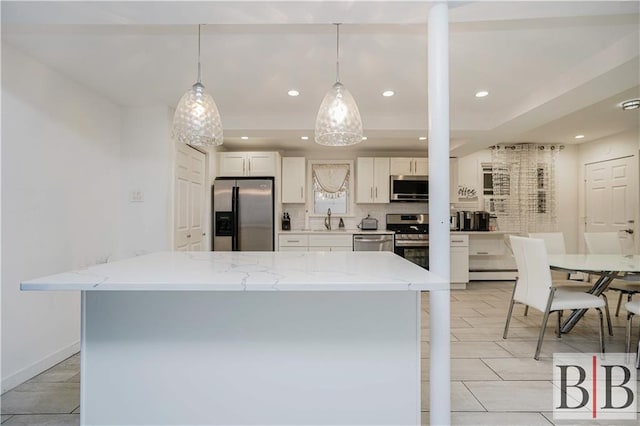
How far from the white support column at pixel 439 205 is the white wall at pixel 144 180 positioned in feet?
8.76

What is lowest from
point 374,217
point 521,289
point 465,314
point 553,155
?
point 465,314

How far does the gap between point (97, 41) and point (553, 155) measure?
6314 millimetres

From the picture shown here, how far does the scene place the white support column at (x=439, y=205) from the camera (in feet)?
5.23

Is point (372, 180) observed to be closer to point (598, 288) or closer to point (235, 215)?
point (235, 215)

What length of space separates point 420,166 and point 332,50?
336 cm

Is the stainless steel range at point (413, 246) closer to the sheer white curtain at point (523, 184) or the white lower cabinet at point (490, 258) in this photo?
the white lower cabinet at point (490, 258)

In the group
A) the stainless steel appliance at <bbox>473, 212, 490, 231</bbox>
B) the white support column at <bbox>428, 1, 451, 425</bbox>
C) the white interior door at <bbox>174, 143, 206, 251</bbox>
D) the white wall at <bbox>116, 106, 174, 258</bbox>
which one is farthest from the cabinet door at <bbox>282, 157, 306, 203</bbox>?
the white support column at <bbox>428, 1, 451, 425</bbox>

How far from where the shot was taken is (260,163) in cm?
500

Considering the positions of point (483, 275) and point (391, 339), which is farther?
point (483, 275)

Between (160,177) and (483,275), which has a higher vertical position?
(160,177)

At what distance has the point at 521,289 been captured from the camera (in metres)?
2.87

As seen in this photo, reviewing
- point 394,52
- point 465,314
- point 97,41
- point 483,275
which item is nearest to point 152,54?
point 97,41

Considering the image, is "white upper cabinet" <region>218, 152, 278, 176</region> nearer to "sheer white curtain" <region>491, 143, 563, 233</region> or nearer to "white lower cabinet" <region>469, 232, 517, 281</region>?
"white lower cabinet" <region>469, 232, 517, 281</region>

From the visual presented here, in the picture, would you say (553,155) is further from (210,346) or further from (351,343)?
(210,346)
